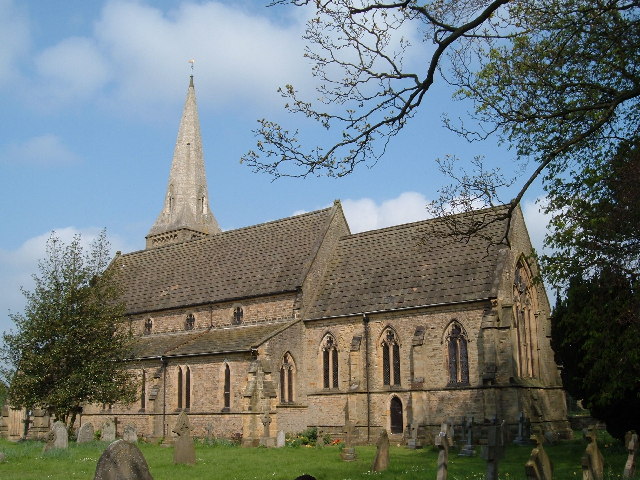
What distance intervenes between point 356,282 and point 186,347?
874 cm

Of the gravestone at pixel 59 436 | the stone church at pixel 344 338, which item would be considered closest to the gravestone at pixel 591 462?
the stone church at pixel 344 338

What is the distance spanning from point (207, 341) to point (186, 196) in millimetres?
21605

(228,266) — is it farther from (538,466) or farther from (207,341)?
(538,466)

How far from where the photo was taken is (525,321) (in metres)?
29.6

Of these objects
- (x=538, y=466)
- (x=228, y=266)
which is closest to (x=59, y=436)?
(x=228, y=266)

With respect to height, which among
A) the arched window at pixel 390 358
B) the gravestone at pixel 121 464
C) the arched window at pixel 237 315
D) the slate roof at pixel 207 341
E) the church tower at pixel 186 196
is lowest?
the gravestone at pixel 121 464

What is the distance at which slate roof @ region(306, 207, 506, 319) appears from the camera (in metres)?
28.2

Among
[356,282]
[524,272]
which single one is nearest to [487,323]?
[524,272]

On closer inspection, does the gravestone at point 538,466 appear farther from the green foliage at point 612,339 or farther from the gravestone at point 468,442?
the gravestone at point 468,442

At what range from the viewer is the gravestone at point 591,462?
1284cm

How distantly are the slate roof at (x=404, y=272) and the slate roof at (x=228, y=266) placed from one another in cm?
178

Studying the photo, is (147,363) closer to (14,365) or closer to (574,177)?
(14,365)

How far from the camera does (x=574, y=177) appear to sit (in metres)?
15.6

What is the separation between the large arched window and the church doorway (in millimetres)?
5109
